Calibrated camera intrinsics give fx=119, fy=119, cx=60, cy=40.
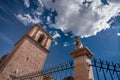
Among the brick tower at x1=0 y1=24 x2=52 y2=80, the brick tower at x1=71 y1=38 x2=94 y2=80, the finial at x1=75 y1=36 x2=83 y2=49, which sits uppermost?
the brick tower at x1=0 y1=24 x2=52 y2=80

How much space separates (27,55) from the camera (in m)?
15.8

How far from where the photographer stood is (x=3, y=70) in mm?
12070

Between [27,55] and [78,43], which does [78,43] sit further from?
[27,55]

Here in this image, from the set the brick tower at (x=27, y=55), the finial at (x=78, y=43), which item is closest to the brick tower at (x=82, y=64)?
the finial at (x=78, y=43)

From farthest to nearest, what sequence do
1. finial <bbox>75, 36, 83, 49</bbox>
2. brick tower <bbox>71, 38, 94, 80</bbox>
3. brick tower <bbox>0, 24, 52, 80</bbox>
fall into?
brick tower <bbox>0, 24, 52, 80</bbox> → finial <bbox>75, 36, 83, 49</bbox> → brick tower <bbox>71, 38, 94, 80</bbox>

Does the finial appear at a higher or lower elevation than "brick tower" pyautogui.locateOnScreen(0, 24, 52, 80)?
lower

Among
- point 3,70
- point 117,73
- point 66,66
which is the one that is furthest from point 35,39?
point 117,73

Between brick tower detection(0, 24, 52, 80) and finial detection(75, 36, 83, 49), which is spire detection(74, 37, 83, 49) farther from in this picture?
brick tower detection(0, 24, 52, 80)

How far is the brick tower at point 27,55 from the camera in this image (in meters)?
12.9

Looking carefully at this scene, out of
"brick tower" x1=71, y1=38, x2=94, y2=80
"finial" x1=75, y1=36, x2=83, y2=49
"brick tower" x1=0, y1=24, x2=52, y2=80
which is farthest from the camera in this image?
"brick tower" x1=0, y1=24, x2=52, y2=80

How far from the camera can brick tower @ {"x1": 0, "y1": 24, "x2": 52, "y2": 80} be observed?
1287 cm

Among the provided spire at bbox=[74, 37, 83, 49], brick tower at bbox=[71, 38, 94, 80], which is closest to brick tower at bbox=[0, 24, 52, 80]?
spire at bbox=[74, 37, 83, 49]

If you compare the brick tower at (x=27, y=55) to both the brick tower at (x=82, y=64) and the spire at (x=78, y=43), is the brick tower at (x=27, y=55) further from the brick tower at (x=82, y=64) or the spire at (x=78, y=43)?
the brick tower at (x=82, y=64)

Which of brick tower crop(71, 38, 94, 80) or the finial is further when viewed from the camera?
the finial
